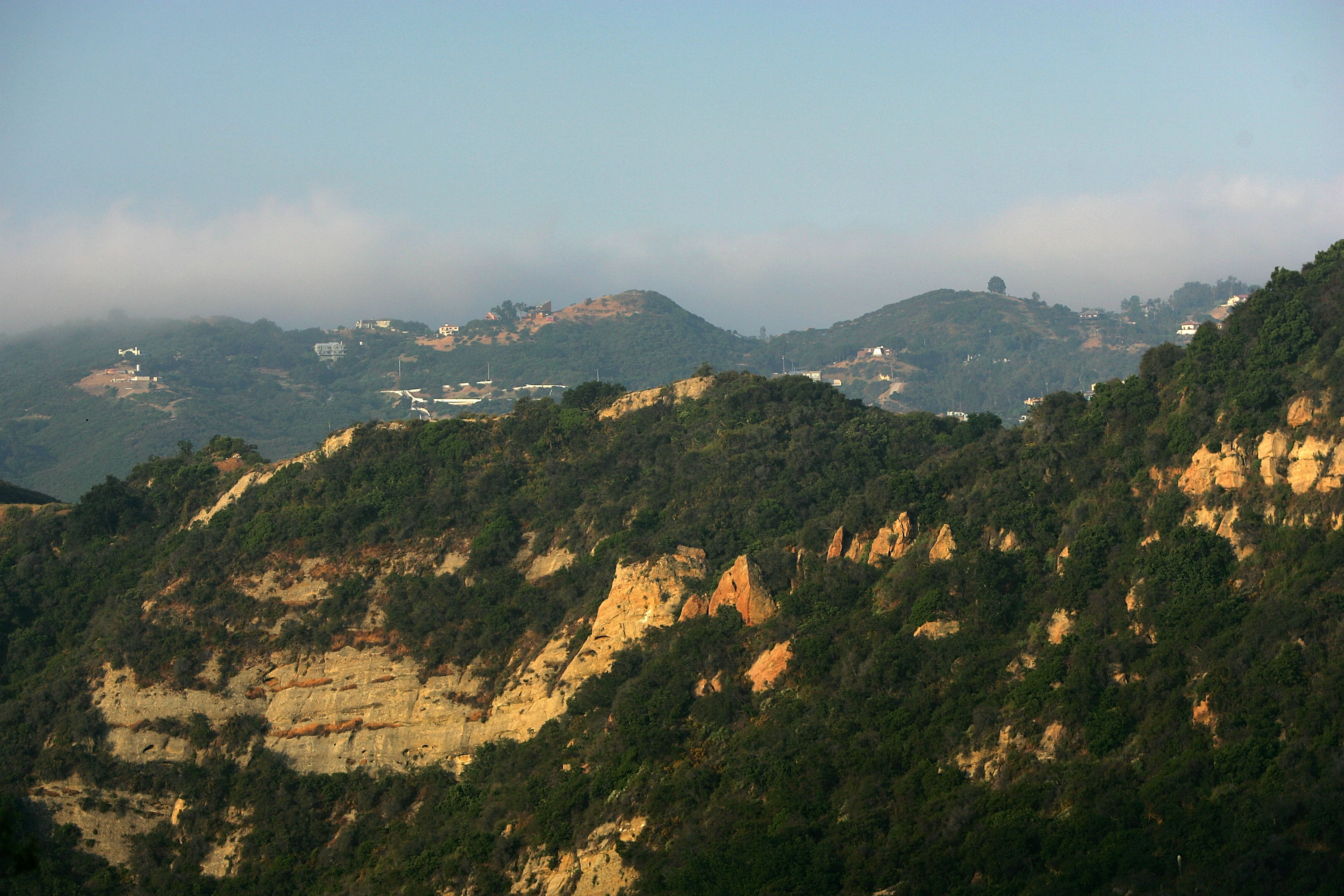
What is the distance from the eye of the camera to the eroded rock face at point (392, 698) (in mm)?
48031

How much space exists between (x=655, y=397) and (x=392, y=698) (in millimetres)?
23585

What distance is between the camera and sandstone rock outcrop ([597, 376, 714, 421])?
67.6 metres

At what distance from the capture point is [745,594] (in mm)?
46625

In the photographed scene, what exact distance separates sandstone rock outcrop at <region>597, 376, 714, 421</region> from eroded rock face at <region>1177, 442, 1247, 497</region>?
28.9 metres

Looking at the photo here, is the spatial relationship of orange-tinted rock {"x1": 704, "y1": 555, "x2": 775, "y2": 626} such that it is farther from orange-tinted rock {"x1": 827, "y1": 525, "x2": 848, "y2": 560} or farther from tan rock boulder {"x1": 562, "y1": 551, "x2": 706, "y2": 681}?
orange-tinted rock {"x1": 827, "y1": 525, "x2": 848, "y2": 560}

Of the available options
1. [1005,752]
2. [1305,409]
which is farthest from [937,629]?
[1305,409]

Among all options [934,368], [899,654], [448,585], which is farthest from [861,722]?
[934,368]

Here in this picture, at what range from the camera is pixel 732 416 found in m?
65.0

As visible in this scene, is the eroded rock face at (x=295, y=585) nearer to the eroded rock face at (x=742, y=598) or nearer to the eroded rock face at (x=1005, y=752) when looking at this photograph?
the eroded rock face at (x=742, y=598)

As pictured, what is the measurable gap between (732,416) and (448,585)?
17015mm

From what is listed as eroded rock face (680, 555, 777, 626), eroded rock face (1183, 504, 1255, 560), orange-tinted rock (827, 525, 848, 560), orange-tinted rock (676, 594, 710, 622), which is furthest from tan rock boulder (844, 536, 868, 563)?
eroded rock face (1183, 504, 1255, 560)

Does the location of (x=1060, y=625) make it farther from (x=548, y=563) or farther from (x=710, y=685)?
(x=548, y=563)

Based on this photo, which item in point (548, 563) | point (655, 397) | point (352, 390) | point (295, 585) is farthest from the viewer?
point (352, 390)

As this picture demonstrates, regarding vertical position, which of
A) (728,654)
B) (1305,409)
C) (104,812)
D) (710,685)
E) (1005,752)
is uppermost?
(1305,409)
